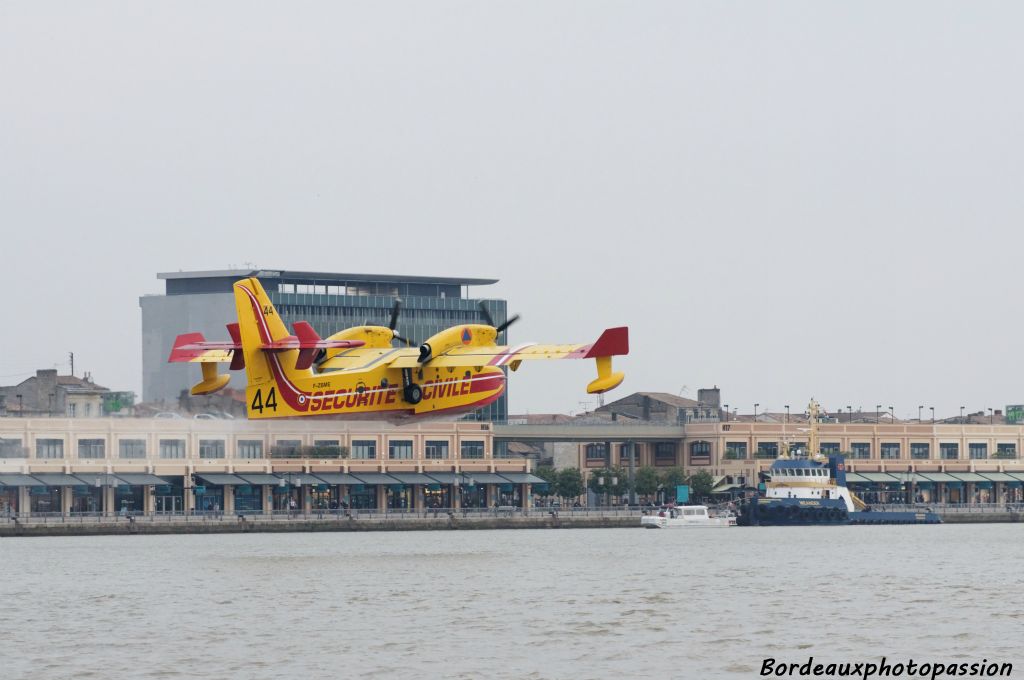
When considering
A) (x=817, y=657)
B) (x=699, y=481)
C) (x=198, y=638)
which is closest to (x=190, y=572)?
(x=198, y=638)

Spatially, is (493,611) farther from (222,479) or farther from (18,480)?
(222,479)

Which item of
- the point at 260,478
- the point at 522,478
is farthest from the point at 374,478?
the point at 522,478

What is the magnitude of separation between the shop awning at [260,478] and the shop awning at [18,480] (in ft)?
58.8

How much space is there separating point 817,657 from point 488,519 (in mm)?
94057

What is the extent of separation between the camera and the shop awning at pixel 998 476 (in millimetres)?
190337

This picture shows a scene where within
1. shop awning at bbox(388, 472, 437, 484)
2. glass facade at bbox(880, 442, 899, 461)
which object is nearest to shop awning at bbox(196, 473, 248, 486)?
shop awning at bbox(388, 472, 437, 484)

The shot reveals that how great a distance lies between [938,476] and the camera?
618ft

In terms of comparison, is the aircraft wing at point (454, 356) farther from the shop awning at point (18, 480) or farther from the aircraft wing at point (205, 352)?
the shop awning at point (18, 480)

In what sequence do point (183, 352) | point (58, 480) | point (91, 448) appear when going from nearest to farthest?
point (183, 352), point (58, 480), point (91, 448)

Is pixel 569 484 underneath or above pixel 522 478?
underneath

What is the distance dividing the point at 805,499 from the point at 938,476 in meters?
39.1

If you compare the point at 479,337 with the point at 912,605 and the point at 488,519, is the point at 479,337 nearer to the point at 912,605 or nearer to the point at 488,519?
the point at 912,605

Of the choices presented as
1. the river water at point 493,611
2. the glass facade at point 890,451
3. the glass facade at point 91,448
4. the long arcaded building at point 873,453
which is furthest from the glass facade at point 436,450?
the river water at point 493,611

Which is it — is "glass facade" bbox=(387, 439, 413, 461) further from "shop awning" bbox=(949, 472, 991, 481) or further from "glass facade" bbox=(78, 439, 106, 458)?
"shop awning" bbox=(949, 472, 991, 481)
